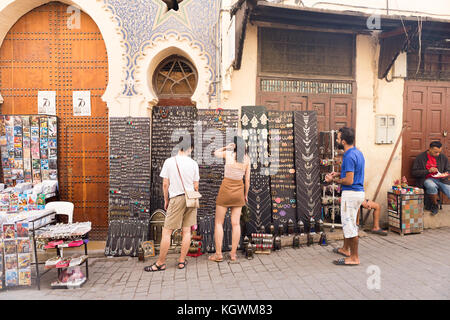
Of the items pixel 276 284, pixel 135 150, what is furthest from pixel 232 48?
pixel 276 284

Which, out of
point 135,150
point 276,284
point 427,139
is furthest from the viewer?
point 427,139

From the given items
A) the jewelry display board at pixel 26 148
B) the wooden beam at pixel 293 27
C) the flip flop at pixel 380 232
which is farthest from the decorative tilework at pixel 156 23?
the flip flop at pixel 380 232

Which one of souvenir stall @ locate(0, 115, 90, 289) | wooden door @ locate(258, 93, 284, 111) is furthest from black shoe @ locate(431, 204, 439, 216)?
souvenir stall @ locate(0, 115, 90, 289)

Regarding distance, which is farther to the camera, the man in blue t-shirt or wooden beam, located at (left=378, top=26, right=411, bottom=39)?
wooden beam, located at (left=378, top=26, right=411, bottom=39)

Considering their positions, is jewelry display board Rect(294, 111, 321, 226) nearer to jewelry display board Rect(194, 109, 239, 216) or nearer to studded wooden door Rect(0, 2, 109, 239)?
jewelry display board Rect(194, 109, 239, 216)

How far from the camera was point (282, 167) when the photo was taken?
554 cm

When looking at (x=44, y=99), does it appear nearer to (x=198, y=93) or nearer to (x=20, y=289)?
(x=198, y=93)

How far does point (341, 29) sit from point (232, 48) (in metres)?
2.70

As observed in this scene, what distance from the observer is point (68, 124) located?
18.5ft

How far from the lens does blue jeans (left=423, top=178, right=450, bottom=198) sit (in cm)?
599

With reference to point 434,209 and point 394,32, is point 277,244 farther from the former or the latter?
point 394,32

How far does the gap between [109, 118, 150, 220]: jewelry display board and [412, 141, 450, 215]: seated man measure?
226 inches

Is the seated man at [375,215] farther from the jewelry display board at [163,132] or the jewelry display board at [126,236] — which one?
the jewelry display board at [126,236]

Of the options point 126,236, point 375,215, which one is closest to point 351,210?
point 375,215
